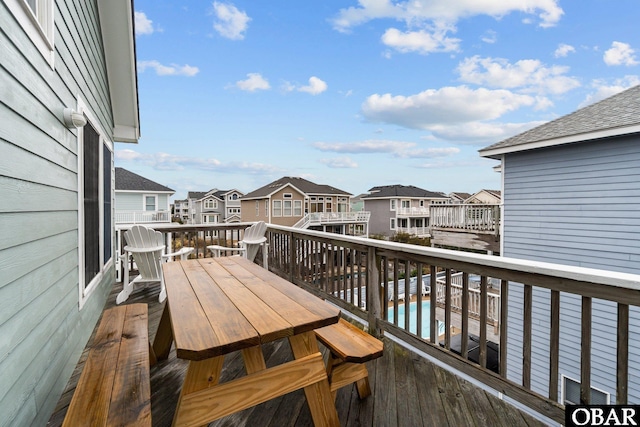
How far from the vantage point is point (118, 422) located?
1083 mm

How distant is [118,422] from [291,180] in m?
23.8

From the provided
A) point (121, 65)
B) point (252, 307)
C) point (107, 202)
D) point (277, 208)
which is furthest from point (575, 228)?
point (277, 208)

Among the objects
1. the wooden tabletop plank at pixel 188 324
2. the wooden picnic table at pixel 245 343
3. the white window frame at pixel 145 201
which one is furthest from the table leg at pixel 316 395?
the white window frame at pixel 145 201

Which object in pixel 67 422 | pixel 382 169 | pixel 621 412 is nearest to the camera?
pixel 67 422

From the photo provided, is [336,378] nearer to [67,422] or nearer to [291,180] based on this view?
[67,422]

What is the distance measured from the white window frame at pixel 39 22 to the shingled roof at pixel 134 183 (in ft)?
54.8

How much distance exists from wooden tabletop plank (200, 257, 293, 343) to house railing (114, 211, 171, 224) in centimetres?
1532

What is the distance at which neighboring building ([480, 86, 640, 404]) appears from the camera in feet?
17.1

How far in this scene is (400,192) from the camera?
2689 cm

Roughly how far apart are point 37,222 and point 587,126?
7.93m

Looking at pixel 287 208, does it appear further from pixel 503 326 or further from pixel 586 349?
pixel 586 349

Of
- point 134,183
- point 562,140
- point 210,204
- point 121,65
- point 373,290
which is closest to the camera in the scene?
point 373,290

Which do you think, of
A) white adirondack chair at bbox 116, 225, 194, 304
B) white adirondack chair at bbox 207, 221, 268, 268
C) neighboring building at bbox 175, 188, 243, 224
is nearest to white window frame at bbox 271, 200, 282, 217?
neighboring building at bbox 175, 188, 243, 224

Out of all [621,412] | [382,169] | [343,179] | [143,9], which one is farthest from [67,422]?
[382,169]
